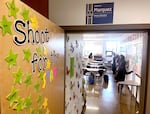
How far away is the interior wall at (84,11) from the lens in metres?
1.63

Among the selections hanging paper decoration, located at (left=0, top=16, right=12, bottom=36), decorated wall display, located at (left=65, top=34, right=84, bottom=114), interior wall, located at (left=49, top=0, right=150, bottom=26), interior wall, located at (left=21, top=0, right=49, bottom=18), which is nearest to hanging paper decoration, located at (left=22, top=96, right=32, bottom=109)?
hanging paper decoration, located at (left=0, top=16, right=12, bottom=36)

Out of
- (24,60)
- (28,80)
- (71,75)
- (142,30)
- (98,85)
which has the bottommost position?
(98,85)

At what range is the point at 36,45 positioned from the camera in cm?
104

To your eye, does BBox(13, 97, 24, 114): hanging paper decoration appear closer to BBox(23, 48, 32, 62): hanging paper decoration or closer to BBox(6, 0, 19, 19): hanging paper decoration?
BBox(23, 48, 32, 62): hanging paper decoration

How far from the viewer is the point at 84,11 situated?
1.76 m

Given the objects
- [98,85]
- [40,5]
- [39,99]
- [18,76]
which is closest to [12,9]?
[18,76]

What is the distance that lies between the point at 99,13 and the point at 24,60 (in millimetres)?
1151

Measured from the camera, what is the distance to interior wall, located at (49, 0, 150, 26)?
5.35 feet

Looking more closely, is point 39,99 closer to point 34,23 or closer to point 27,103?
point 27,103

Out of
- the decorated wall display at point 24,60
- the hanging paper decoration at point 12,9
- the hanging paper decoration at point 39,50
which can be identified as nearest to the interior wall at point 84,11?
the decorated wall display at point 24,60

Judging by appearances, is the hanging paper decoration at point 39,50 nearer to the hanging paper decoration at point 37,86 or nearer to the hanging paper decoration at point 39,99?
the hanging paper decoration at point 37,86

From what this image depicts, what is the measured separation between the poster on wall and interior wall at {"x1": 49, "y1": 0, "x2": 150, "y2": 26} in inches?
1.8

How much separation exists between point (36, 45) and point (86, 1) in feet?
3.27

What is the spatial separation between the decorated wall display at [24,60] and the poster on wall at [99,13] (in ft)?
1.89
